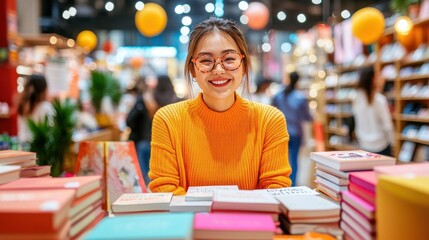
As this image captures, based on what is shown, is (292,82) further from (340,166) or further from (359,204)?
(359,204)

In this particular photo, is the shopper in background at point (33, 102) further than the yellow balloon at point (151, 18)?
No

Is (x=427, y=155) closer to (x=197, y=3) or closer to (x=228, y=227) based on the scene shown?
(x=228, y=227)

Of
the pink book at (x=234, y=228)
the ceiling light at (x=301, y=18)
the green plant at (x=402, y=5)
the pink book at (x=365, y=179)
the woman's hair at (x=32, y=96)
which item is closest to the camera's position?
the pink book at (x=234, y=228)

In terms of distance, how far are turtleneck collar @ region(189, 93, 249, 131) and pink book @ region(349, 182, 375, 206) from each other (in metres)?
0.65

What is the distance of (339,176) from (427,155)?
505 centimetres

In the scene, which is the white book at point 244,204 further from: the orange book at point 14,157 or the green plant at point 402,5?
the green plant at point 402,5

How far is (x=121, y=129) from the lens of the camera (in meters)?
7.89

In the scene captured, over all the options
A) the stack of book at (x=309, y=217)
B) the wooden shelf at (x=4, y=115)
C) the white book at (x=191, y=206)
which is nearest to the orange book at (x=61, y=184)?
the white book at (x=191, y=206)

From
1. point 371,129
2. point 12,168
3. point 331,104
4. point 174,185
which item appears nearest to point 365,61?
point 331,104

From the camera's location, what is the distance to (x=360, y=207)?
3.71 feet

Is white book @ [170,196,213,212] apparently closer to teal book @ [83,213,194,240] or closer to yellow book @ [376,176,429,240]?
teal book @ [83,213,194,240]

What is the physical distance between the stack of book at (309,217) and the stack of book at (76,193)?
0.58m

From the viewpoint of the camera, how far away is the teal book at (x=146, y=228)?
2.83 feet

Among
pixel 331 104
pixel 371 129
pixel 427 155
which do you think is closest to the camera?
pixel 371 129
